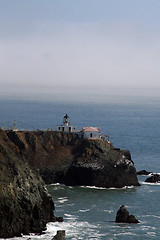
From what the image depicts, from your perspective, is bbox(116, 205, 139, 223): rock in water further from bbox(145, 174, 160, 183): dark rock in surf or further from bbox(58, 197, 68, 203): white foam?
bbox(145, 174, 160, 183): dark rock in surf

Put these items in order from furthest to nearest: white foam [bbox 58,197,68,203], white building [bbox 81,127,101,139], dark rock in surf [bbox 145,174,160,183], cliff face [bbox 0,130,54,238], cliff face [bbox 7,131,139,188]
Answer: white building [bbox 81,127,101,139], dark rock in surf [bbox 145,174,160,183], cliff face [bbox 7,131,139,188], white foam [bbox 58,197,68,203], cliff face [bbox 0,130,54,238]

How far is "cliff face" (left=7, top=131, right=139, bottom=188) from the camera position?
10412cm

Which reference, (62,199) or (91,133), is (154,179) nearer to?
(91,133)

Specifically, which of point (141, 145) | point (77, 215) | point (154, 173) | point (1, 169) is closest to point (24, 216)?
point (1, 169)

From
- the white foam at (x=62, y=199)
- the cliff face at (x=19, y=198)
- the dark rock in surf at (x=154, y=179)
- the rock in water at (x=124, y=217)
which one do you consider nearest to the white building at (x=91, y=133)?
the dark rock in surf at (x=154, y=179)

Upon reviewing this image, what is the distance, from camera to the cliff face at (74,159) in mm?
104125

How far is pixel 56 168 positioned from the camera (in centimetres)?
10644

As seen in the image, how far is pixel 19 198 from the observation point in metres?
67.2

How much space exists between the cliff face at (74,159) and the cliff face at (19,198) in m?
28.4

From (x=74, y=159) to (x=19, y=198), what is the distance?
4283 centimetres

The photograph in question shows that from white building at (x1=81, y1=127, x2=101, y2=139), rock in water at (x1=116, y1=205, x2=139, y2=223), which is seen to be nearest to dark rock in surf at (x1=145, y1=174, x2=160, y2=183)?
white building at (x1=81, y1=127, x2=101, y2=139)

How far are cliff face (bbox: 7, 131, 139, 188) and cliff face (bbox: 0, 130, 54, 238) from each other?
28.4 metres

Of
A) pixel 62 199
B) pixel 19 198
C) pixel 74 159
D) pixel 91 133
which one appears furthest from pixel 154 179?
pixel 19 198

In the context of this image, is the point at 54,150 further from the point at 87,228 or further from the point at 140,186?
the point at 87,228
